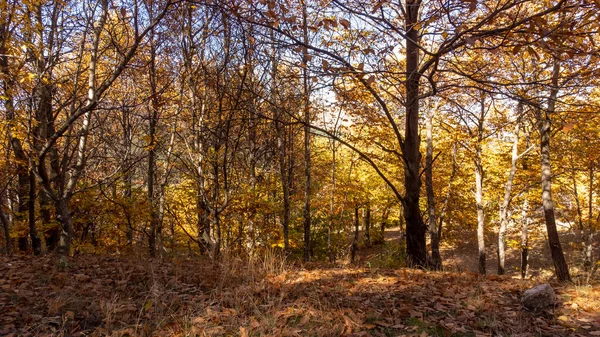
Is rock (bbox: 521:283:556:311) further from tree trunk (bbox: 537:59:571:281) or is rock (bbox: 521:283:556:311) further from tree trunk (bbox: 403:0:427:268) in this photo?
tree trunk (bbox: 537:59:571:281)

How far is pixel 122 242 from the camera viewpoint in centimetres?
1160

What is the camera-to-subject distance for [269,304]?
3.15 meters

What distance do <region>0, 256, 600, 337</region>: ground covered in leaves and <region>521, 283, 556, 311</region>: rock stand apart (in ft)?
0.24

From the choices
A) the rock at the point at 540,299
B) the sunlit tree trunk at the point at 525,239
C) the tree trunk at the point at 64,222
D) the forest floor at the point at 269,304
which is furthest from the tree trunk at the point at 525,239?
the tree trunk at the point at 64,222

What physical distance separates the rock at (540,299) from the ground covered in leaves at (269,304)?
0.07 meters

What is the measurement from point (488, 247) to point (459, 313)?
21924mm

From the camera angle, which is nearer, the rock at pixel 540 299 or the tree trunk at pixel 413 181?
the rock at pixel 540 299

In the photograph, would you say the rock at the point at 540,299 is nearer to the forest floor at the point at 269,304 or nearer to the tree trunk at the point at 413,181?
the forest floor at the point at 269,304

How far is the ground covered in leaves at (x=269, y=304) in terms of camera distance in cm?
279

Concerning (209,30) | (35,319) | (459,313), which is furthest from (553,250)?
(35,319)

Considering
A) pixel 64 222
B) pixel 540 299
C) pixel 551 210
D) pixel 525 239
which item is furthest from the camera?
pixel 525 239

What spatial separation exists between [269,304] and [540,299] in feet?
8.54

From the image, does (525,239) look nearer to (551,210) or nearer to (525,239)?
(525,239)

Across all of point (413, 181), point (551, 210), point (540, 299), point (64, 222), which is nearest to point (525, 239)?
point (551, 210)
